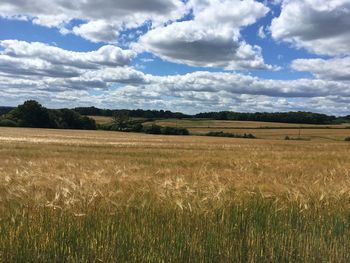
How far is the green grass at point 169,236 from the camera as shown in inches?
167

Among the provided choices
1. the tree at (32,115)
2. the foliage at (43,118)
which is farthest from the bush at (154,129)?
the tree at (32,115)

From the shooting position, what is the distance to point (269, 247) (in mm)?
4496

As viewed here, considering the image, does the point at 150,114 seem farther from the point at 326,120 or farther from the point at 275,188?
the point at 275,188

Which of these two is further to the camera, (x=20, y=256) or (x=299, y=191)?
(x=299, y=191)

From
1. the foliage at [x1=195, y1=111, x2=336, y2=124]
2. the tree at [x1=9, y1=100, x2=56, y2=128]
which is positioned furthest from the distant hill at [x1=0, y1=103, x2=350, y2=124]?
the tree at [x1=9, y1=100, x2=56, y2=128]

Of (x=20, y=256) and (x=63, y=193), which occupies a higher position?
(x=63, y=193)

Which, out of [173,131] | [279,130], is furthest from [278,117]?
[173,131]

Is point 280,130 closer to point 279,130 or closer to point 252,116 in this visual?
point 279,130

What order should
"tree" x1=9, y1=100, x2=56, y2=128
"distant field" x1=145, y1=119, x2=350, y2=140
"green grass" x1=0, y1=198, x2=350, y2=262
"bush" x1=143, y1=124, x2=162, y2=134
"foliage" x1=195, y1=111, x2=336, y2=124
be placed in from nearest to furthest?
"green grass" x1=0, y1=198, x2=350, y2=262 → "distant field" x1=145, y1=119, x2=350, y2=140 → "bush" x1=143, y1=124, x2=162, y2=134 → "tree" x1=9, y1=100, x2=56, y2=128 → "foliage" x1=195, y1=111, x2=336, y2=124

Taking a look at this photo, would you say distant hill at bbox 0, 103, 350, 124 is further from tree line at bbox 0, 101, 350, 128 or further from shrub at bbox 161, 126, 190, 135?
shrub at bbox 161, 126, 190, 135

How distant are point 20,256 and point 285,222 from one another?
306cm

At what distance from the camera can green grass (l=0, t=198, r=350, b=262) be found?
4.24m

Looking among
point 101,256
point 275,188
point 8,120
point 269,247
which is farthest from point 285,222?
point 8,120

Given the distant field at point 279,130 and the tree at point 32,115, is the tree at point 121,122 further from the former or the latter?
the tree at point 32,115
